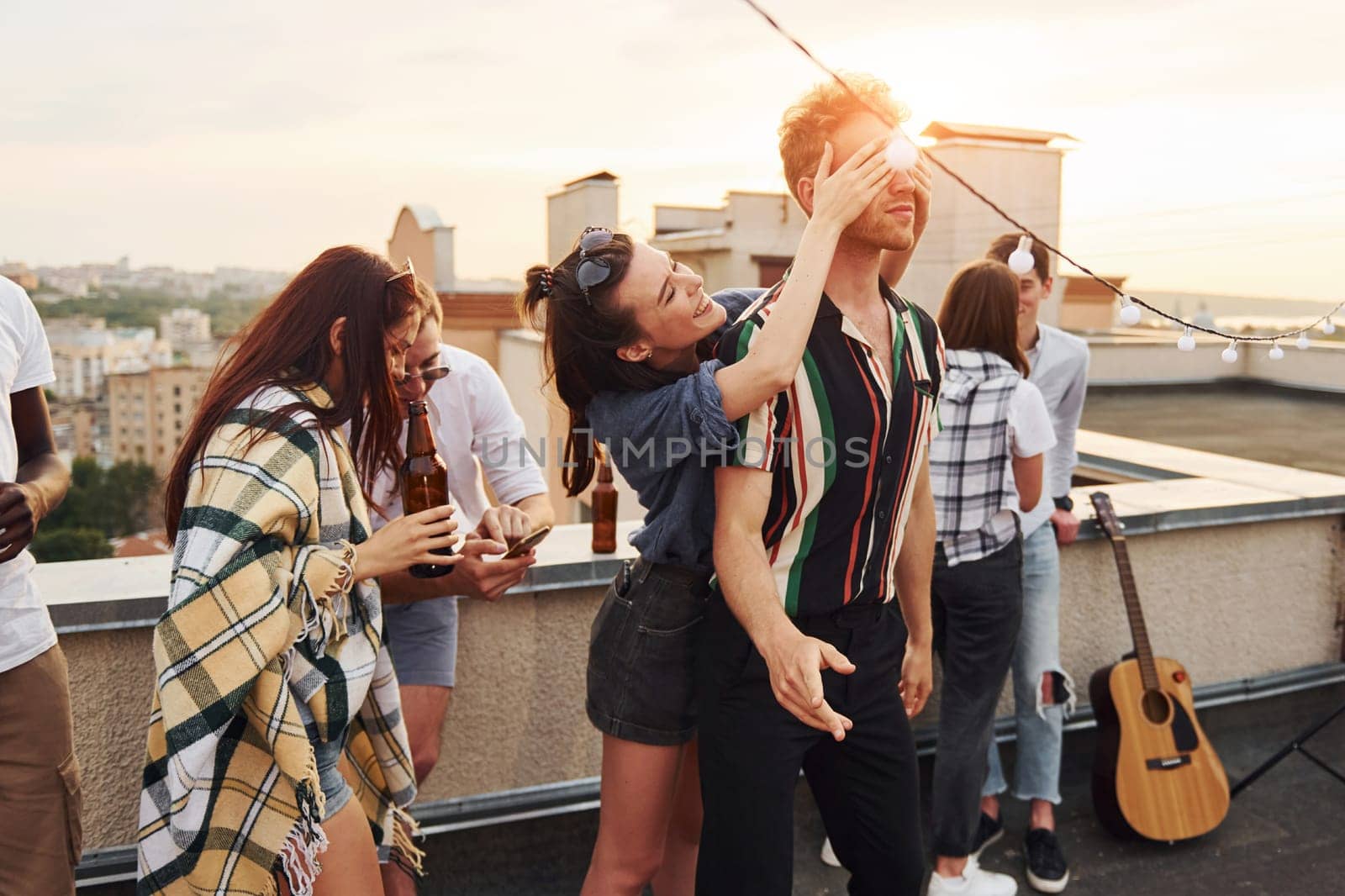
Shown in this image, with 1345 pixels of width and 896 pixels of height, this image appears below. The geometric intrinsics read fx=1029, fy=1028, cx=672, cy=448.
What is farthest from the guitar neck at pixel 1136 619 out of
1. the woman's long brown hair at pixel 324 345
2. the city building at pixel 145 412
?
the city building at pixel 145 412

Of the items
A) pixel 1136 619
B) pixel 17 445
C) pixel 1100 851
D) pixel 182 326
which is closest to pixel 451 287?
pixel 1136 619

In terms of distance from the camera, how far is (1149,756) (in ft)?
11.6

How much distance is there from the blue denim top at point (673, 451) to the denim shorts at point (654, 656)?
0.17ft

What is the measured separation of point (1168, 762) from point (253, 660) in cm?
308

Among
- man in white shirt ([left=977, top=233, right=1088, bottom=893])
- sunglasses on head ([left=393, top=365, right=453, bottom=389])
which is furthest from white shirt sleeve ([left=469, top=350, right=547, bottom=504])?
man in white shirt ([left=977, top=233, right=1088, bottom=893])

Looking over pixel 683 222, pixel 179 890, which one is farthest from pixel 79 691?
pixel 683 222

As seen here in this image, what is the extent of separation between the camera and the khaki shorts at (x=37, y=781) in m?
2.01

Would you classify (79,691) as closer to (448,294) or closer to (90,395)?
(448,294)

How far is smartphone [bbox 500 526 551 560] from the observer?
2557 millimetres

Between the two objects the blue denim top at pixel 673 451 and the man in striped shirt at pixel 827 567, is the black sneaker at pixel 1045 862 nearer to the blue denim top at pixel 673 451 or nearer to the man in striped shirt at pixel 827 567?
the man in striped shirt at pixel 827 567

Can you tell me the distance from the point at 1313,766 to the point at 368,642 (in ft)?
12.9

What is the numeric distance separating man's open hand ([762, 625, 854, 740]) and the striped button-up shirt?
0.19 metres

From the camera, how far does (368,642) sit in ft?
6.89

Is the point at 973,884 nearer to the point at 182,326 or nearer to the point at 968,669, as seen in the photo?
the point at 968,669
